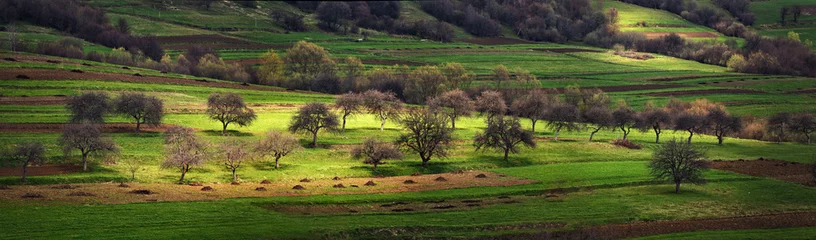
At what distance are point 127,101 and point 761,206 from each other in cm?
8731

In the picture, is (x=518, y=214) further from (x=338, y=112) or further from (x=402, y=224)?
(x=338, y=112)

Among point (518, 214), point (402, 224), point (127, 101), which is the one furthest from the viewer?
point (127, 101)

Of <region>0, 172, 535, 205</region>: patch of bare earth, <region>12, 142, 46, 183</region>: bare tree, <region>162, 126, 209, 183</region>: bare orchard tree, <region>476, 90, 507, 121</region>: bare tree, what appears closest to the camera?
<region>0, 172, 535, 205</region>: patch of bare earth

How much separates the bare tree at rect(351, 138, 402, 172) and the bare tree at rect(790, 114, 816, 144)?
7796cm

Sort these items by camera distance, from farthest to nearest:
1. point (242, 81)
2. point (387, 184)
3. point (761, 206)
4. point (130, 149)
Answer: point (242, 81)
point (130, 149)
point (387, 184)
point (761, 206)

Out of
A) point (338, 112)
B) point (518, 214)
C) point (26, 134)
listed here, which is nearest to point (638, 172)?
point (518, 214)

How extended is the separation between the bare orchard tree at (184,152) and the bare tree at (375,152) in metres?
20.1

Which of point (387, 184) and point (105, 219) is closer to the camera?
point (105, 219)

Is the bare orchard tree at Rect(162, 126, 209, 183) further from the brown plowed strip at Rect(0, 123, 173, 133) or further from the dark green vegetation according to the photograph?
the brown plowed strip at Rect(0, 123, 173, 133)

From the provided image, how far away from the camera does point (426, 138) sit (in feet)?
381

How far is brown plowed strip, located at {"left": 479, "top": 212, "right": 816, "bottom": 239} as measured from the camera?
253ft

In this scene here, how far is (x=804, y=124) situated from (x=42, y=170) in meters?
123

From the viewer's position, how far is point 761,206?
302 ft

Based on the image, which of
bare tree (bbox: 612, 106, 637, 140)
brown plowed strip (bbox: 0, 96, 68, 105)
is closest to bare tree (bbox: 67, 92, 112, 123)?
brown plowed strip (bbox: 0, 96, 68, 105)
